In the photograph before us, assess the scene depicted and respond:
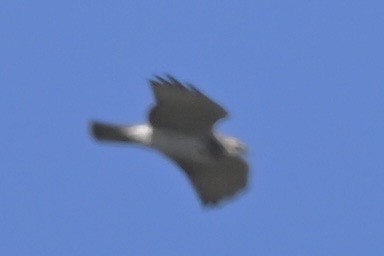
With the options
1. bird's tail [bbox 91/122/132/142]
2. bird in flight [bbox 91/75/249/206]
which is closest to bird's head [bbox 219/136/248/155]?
bird in flight [bbox 91/75/249/206]

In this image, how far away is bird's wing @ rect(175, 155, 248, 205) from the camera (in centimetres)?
2900

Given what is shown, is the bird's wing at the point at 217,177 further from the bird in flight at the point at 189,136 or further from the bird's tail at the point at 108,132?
the bird's tail at the point at 108,132

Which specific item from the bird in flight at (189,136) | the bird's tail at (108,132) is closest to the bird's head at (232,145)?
→ the bird in flight at (189,136)

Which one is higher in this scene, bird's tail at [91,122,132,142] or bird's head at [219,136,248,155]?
bird's tail at [91,122,132,142]

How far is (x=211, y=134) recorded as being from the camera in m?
28.7

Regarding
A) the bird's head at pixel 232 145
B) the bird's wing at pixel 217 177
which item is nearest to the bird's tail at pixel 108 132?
the bird's wing at pixel 217 177

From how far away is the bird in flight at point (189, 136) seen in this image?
1113 inches

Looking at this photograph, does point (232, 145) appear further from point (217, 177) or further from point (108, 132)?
point (108, 132)

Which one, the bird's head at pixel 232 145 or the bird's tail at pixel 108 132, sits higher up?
the bird's tail at pixel 108 132

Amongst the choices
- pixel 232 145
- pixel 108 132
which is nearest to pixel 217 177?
pixel 232 145

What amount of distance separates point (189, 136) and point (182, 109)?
47 cm

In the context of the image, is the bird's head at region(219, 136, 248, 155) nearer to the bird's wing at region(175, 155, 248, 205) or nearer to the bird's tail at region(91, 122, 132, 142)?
the bird's wing at region(175, 155, 248, 205)

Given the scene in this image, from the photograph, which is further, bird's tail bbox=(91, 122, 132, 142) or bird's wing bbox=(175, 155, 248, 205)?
bird's wing bbox=(175, 155, 248, 205)

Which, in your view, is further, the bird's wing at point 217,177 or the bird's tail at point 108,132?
the bird's wing at point 217,177
